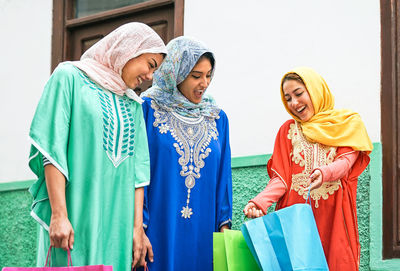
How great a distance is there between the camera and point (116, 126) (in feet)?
10.2

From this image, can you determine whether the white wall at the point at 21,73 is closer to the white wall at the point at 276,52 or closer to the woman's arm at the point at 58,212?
the white wall at the point at 276,52

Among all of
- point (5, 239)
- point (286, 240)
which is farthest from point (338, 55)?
point (5, 239)

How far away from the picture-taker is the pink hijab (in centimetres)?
313

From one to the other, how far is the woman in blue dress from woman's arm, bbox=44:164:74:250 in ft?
2.17

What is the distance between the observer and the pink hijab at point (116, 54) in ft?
10.3

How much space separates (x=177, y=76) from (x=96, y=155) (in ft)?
2.88

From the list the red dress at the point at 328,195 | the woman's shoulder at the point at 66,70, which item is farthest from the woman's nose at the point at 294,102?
the woman's shoulder at the point at 66,70

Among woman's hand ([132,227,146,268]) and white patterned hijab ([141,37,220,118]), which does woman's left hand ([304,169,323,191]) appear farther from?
woman's hand ([132,227,146,268])

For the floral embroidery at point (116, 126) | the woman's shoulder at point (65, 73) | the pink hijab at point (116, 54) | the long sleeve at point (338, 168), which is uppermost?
the pink hijab at point (116, 54)

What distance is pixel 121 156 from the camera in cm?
310

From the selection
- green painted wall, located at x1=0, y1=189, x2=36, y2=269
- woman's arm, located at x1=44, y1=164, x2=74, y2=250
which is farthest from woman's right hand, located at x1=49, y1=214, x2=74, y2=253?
green painted wall, located at x1=0, y1=189, x2=36, y2=269

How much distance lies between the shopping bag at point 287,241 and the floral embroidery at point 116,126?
0.71 metres

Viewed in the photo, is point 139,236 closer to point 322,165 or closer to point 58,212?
point 58,212

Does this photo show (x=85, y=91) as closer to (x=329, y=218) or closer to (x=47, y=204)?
(x=47, y=204)
